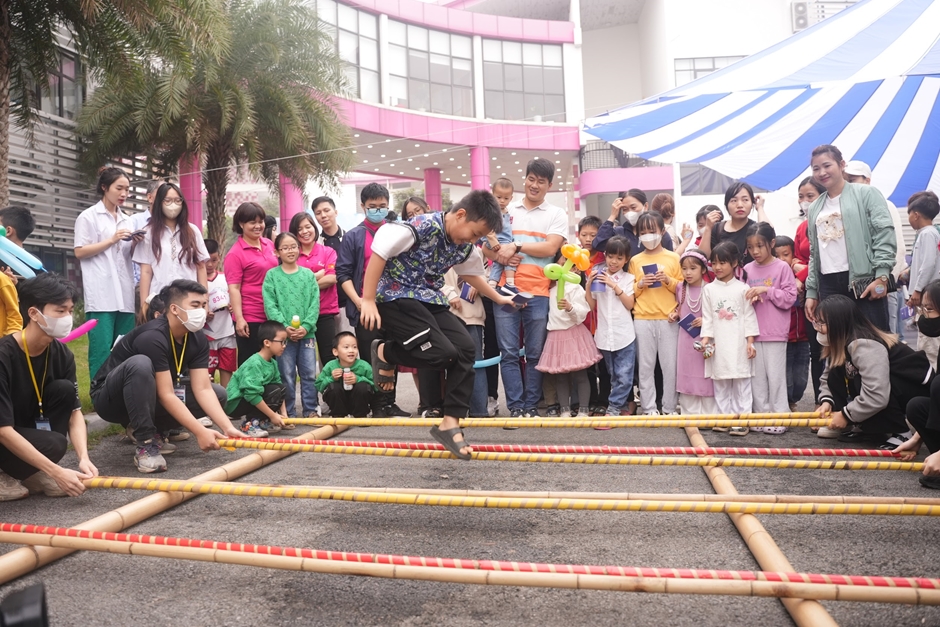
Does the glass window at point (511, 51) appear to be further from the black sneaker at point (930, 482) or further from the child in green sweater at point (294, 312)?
the black sneaker at point (930, 482)

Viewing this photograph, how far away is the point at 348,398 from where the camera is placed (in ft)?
19.0

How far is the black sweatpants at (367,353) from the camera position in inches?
232

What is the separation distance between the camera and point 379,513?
337cm

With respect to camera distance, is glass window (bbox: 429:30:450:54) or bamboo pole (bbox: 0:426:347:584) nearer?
bamboo pole (bbox: 0:426:347:584)

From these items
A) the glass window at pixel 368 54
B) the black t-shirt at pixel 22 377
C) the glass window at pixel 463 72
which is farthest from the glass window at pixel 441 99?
the black t-shirt at pixel 22 377

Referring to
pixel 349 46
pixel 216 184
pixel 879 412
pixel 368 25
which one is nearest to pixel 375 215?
pixel 879 412

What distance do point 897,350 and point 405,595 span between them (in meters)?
3.32

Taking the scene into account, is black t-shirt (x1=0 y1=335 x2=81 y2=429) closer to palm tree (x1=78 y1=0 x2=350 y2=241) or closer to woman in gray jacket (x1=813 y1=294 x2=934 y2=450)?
woman in gray jacket (x1=813 y1=294 x2=934 y2=450)

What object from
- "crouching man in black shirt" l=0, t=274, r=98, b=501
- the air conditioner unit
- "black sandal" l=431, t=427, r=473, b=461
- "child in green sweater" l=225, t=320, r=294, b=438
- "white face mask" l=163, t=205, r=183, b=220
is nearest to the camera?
"crouching man in black shirt" l=0, t=274, r=98, b=501

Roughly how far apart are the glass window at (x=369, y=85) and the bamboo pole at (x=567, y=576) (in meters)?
23.1

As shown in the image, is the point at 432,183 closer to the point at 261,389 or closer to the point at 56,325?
the point at 261,389

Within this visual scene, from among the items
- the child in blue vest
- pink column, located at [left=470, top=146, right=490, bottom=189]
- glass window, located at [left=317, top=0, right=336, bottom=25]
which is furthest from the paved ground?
pink column, located at [left=470, top=146, right=490, bottom=189]

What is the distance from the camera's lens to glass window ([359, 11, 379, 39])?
2420 centimetres

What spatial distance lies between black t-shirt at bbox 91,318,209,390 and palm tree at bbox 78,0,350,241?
7.33m
